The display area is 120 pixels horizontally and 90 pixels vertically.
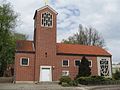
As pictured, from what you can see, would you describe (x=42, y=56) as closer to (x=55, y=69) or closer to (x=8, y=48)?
(x=55, y=69)

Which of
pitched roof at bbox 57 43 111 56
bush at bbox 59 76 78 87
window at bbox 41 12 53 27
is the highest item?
window at bbox 41 12 53 27

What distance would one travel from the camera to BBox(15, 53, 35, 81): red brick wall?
41000 mm

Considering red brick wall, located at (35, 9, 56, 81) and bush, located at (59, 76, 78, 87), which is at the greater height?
red brick wall, located at (35, 9, 56, 81)

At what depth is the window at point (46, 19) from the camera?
4334 centimetres

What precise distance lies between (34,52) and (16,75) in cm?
458

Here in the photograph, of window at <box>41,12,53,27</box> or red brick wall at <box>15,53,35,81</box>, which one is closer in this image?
red brick wall at <box>15,53,35,81</box>

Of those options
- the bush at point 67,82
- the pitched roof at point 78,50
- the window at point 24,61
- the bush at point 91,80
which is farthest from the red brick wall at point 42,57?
the bush at point 91,80

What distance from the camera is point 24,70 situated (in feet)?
136

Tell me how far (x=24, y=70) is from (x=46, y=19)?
29.7 ft

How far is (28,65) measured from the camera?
137 ft

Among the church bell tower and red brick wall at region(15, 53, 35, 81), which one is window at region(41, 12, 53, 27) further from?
red brick wall at region(15, 53, 35, 81)

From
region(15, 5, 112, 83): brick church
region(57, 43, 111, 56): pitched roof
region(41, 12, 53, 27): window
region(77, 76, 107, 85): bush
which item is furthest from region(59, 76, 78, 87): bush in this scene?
region(41, 12, 53, 27): window

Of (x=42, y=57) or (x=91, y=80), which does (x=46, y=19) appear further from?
(x=91, y=80)

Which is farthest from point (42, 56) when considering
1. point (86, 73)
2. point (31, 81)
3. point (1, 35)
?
point (1, 35)
